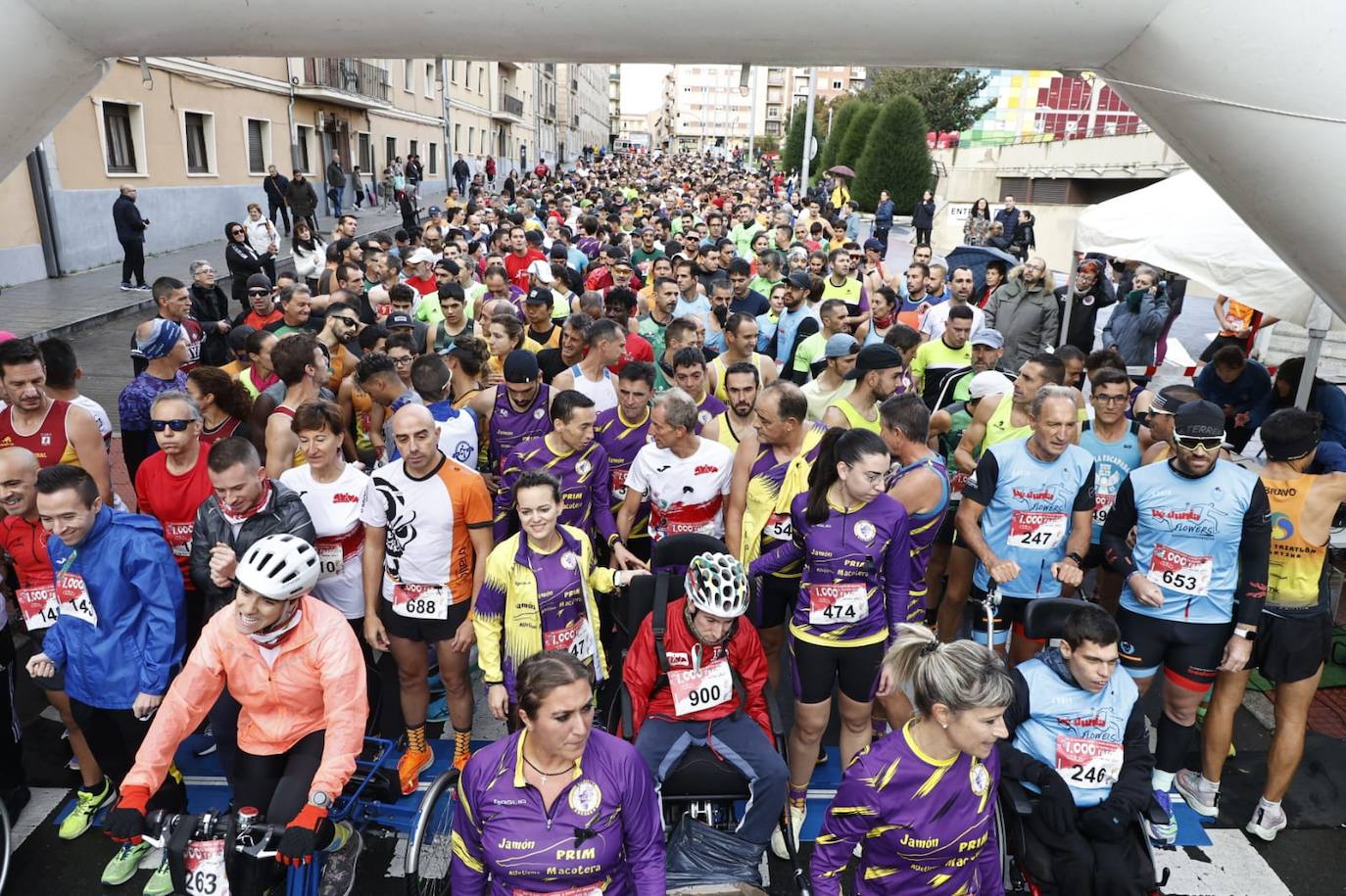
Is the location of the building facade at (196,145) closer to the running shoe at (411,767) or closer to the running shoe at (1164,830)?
the running shoe at (411,767)

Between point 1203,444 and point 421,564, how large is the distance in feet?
12.3

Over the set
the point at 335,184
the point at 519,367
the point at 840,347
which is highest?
the point at 335,184

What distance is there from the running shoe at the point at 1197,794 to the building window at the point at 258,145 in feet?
85.2

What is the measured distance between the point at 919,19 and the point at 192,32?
2.93 metres

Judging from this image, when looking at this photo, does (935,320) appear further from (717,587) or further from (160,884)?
(160,884)

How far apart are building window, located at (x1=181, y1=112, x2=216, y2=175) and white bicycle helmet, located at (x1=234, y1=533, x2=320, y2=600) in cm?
2128

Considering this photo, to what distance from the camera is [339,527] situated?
4.45m

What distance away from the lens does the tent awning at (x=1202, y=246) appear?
696cm

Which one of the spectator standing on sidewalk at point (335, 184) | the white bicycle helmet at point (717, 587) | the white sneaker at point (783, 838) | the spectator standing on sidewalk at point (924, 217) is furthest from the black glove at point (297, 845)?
the spectator standing on sidewalk at point (335, 184)

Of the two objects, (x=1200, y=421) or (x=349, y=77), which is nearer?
(x=1200, y=421)

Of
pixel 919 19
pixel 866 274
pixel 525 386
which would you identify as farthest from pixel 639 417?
pixel 866 274

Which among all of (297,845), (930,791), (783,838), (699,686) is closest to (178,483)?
(297,845)

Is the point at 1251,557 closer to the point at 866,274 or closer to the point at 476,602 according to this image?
the point at 476,602

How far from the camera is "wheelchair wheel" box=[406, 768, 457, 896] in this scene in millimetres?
3262
